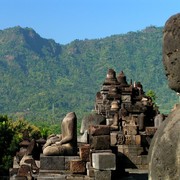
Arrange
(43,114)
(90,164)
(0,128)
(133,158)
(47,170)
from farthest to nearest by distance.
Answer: (43,114)
(0,128)
(133,158)
(47,170)
(90,164)

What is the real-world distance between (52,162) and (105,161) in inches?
103

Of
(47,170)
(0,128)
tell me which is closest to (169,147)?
(47,170)

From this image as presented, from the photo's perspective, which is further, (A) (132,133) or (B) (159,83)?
(B) (159,83)

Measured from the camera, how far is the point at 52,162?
14.1 metres

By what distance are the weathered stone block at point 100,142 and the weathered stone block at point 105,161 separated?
640 millimetres

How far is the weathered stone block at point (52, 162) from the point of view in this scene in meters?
14.0

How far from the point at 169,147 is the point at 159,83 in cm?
19289

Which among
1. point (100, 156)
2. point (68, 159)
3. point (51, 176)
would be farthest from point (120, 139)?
point (100, 156)

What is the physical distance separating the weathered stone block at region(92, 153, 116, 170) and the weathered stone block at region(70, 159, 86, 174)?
4.26ft

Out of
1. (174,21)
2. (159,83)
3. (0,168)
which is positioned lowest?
(0,168)

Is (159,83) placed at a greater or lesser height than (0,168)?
greater

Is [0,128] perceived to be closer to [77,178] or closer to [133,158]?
[133,158]

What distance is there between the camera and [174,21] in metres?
3.95

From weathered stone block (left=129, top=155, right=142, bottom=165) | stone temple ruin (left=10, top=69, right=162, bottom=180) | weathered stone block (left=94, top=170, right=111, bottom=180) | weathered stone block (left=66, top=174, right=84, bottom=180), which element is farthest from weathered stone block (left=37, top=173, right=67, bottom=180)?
weathered stone block (left=129, top=155, right=142, bottom=165)
